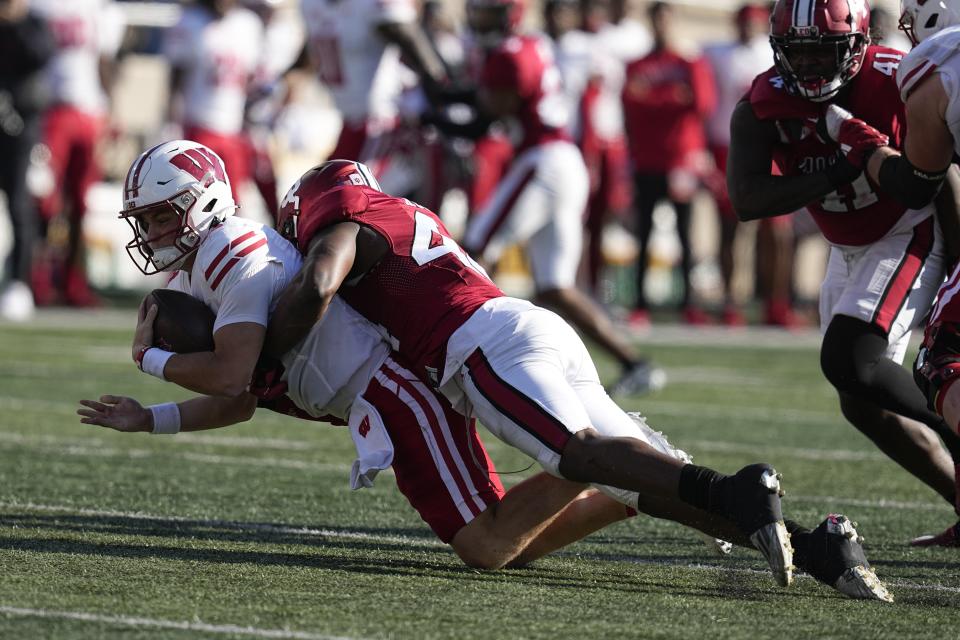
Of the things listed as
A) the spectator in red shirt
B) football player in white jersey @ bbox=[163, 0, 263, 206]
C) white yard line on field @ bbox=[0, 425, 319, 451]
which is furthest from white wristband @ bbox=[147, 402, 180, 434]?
the spectator in red shirt

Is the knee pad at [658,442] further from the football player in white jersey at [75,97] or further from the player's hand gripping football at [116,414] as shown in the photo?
the football player in white jersey at [75,97]

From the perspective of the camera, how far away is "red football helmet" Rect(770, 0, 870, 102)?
4605 millimetres

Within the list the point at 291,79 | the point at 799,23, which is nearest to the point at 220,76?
the point at 291,79

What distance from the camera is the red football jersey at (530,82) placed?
8477 millimetres

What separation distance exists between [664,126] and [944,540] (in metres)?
8.70

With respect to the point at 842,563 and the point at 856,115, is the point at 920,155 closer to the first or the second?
the point at 856,115

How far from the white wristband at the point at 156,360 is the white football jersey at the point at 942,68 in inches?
73.9

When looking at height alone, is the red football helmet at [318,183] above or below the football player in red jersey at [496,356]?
above

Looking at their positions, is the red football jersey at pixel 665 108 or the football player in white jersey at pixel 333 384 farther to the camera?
the red football jersey at pixel 665 108

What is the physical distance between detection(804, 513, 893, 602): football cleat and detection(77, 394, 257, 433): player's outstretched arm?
1538mm

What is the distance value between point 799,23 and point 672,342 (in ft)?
23.9

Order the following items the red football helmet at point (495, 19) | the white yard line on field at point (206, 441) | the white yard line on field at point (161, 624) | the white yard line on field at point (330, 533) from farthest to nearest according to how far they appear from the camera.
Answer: the red football helmet at point (495, 19) → the white yard line on field at point (206, 441) → the white yard line on field at point (330, 533) → the white yard line on field at point (161, 624)

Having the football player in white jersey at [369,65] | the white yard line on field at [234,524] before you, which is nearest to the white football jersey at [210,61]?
the football player in white jersey at [369,65]

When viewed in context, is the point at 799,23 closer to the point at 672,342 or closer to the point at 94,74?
the point at 672,342
